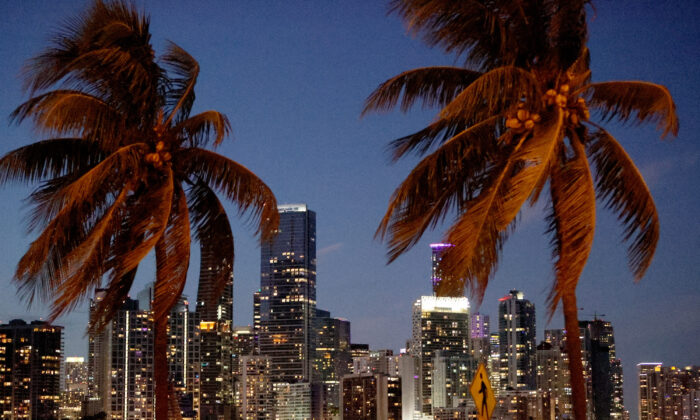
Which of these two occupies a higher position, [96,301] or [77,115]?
[77,115]

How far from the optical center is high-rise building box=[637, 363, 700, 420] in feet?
441

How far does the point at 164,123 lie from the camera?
1041 cm

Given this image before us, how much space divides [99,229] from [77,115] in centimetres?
134

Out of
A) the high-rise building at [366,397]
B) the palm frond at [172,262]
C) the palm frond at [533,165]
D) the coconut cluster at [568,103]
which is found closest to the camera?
the palm frond at [533,165]

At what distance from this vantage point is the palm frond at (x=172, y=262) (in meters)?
9.80

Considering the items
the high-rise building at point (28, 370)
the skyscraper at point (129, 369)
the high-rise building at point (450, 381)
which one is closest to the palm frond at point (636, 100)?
the high-rise building at point (28, 370)

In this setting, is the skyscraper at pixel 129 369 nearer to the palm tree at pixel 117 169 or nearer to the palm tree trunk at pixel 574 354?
the palm tree at pixel 117 169

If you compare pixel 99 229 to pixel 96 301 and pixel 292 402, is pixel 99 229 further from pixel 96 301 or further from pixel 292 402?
pixel 292 402

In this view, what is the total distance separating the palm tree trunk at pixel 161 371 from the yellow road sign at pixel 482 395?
11.9 feet

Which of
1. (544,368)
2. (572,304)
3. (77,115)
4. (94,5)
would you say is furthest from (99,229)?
(544,368)

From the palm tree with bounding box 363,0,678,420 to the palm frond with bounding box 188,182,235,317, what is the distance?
9.81ft

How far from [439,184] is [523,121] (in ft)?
3.42

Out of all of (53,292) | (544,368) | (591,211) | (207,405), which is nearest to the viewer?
(591,211)

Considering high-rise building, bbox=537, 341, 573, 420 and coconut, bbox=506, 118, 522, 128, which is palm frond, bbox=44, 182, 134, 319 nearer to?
coconut, bbox=506, 118, 522, 128
